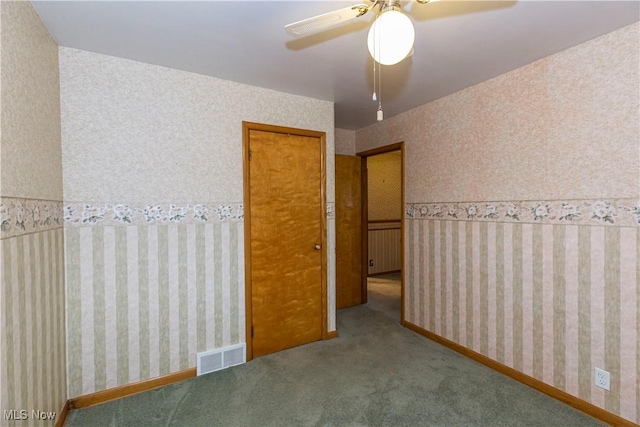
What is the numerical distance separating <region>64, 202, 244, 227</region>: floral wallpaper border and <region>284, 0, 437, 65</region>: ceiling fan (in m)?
1.57

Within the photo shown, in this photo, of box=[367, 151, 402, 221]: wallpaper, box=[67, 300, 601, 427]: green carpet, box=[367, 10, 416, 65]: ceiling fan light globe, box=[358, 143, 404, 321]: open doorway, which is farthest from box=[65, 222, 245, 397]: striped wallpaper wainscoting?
box=[367, 151, 402, 221]: wallpaper

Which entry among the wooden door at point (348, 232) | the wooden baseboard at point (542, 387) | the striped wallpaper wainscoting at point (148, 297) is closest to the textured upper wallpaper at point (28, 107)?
the striped wallpaper wainscoting at point (148, 297)

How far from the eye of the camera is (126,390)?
2107 millimetres

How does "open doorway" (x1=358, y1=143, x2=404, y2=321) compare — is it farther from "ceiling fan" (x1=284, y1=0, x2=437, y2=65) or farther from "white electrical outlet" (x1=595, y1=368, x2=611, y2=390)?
"ceiling fan" (x1=284, y1=0, x2=437, y2=65)

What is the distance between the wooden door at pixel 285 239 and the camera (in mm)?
2641

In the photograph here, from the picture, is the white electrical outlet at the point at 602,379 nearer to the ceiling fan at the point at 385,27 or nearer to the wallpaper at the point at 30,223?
the ceiling fan at the point at 385,27

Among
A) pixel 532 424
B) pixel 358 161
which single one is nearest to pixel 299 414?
pixel 532 424

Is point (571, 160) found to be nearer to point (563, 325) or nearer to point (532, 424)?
point (563, 325)

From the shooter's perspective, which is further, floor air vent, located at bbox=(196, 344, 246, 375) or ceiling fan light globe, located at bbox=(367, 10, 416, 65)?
floor air vent, located at bbox=(196, 344, 246, 375)

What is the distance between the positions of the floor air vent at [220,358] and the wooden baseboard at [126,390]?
0.08m

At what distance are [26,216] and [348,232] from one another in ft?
10.3

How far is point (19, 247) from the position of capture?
1.36 meters

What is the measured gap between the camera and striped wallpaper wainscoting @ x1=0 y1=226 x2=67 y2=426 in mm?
1235

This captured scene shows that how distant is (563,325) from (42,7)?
3618mm
